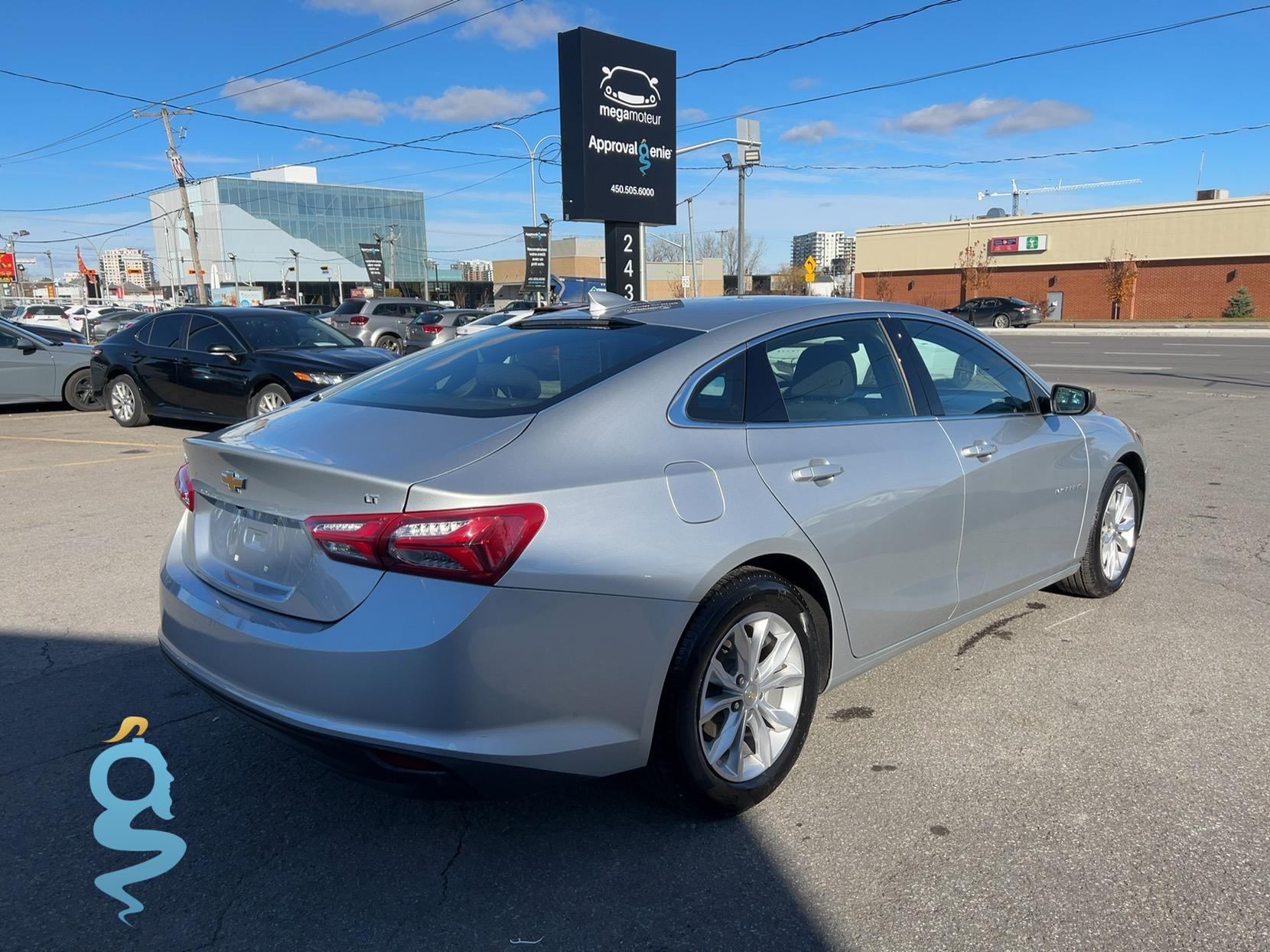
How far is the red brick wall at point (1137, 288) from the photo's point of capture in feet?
157

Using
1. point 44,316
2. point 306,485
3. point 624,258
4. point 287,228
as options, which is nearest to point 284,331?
point 624,258

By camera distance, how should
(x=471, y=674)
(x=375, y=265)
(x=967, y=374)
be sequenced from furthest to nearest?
1. (x=375, y=265)
2. (x=967, y=374)
3. (x=471, y=674)

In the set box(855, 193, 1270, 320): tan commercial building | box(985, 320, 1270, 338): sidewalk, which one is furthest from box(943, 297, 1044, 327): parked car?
box(855, 193, 1270, 320): tan commercial building

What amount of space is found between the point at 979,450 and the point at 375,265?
5932 cm

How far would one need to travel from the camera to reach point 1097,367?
20219mm

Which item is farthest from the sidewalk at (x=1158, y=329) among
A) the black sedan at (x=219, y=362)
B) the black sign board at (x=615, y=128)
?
the black sedan at (x=219, y=362)

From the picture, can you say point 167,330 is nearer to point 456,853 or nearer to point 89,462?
point 89,462

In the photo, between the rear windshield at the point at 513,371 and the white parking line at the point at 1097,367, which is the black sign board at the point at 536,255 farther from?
the rear windshield at the point at 513,371

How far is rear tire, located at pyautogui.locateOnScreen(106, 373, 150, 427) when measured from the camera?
39.0ft

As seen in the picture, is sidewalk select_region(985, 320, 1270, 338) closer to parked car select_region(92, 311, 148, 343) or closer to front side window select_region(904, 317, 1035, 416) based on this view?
front side window select_region(904, 317, 1035, 416)

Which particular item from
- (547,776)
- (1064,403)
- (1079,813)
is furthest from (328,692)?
(1064,403)

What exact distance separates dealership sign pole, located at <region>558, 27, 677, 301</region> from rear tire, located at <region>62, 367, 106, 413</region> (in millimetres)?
7869

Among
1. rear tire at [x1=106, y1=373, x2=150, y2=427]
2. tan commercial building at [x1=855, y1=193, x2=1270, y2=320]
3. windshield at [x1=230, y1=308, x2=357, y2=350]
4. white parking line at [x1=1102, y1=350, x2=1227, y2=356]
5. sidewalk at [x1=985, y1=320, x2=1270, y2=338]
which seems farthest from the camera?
tan commercial building at [x1=855, y1=193, x2=1270, y2=320]

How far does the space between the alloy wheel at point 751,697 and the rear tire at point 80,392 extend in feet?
46.0
